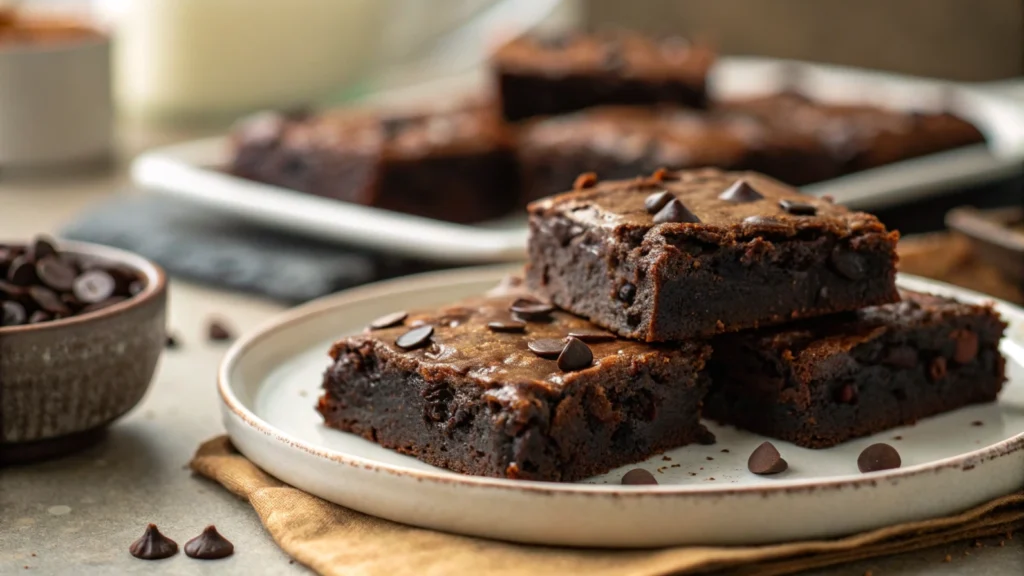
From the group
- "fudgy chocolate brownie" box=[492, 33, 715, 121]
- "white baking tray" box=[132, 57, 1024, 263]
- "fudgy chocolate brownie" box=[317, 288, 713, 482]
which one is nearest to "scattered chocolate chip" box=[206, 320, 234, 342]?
"white baking tray" box=[132, 57, 1024, 263]

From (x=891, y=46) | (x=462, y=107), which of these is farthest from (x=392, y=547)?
(x=891, y=46)

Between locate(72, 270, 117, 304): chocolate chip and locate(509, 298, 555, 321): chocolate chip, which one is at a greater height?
locate(509, 298, 555, 321): chocolate chip

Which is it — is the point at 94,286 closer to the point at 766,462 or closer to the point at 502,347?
the point at 502,347

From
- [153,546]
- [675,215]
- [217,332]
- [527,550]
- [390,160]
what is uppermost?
[675,215]

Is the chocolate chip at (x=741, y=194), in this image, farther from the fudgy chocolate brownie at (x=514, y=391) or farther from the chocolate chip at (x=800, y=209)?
the fudgy chocolate brownie at (x=514, y=391)

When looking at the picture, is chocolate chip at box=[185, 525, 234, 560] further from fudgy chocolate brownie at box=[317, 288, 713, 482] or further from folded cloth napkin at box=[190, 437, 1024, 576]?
fudgy chocolate brownie at box=[317, 288, 713, 482]

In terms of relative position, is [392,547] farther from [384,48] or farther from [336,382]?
[384,48]

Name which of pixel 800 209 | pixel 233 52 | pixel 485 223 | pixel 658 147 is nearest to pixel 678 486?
pixel 800 209
